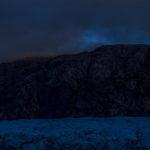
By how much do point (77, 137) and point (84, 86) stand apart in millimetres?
3294

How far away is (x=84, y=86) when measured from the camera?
932 cm

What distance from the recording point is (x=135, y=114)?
28.4 feet

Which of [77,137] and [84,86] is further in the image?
[84,86]

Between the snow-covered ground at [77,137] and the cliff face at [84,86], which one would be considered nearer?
the snow-covered ground at [77,137]

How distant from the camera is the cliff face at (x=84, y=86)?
29.0 feet

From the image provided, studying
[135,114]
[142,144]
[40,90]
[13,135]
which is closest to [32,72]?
[40,90]

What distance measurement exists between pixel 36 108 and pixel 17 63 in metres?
2.31

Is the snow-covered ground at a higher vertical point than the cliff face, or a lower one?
lower

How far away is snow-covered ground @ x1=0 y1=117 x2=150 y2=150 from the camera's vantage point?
19.2ft

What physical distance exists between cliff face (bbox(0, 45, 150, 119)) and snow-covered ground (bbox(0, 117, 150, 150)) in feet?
6.93

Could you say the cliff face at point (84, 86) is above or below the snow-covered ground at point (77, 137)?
above

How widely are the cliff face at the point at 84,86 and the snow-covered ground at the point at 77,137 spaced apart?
6.93 feet

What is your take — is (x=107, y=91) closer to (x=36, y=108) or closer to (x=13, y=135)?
(x=36, y=108)

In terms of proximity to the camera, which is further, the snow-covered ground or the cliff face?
the cliff face
